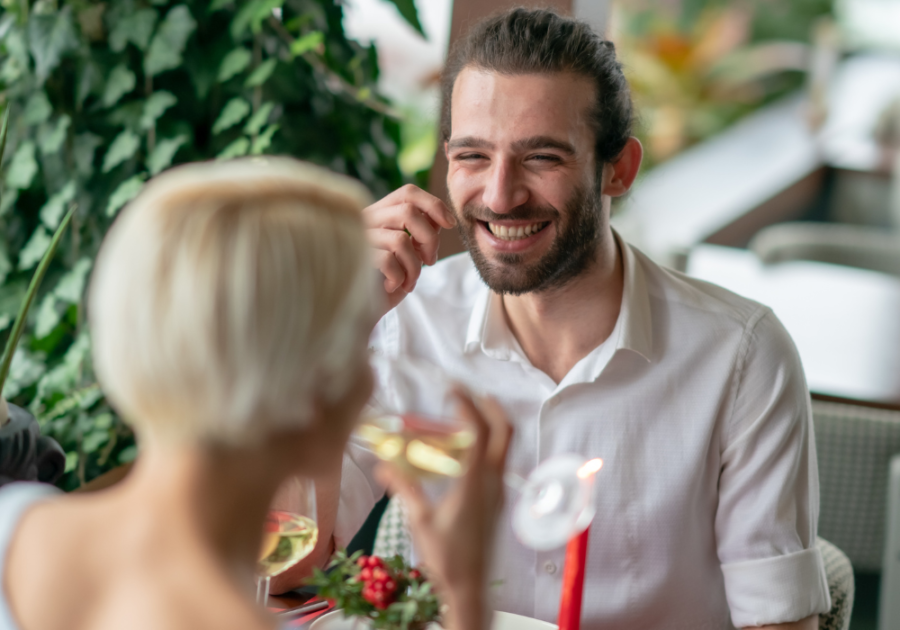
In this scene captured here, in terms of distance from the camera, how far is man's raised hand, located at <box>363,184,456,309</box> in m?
1.36

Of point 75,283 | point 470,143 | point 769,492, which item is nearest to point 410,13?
point 470,143

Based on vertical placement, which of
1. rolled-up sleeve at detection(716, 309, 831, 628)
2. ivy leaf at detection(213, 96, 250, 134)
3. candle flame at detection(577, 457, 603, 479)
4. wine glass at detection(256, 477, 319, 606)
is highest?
ivy leaf at detection(213, 96, 250, 134)

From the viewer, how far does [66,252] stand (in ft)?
6.13

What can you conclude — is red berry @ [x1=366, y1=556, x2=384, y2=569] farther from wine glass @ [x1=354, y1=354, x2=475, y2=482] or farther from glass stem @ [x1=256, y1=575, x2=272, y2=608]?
wine glass @ [x1=354, y1=354, x2=475, y2=482]

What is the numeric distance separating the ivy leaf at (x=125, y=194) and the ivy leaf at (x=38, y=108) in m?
0.20

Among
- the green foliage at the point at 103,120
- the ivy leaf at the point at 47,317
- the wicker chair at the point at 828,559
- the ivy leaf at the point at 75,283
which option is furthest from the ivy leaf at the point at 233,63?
the wicker chair at the point at 828,559

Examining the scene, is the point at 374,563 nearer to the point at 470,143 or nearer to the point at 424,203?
the point at 424,203

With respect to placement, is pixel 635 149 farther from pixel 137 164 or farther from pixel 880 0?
pixel 880 0

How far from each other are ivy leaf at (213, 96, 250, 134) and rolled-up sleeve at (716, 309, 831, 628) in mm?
1049

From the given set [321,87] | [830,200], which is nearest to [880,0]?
[830,200]

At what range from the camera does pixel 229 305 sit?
20.2 inches

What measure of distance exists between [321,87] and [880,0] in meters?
8.24

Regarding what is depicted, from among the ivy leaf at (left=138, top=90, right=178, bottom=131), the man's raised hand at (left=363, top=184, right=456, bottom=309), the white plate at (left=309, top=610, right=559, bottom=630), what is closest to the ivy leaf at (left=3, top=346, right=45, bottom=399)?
the ivy leaf at (left=138, top=90, right=178, bottom=131)

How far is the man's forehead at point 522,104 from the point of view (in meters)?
1.40
